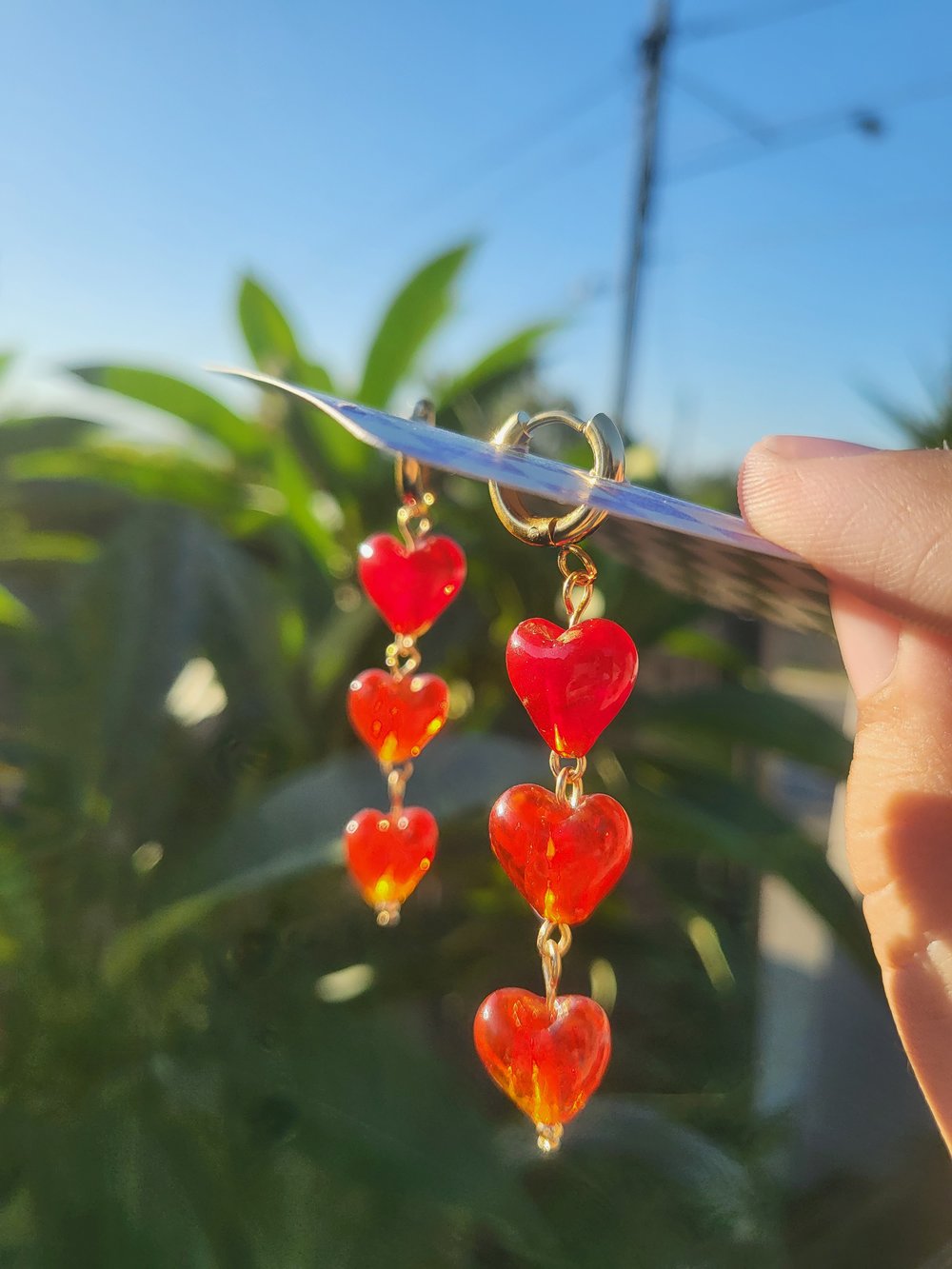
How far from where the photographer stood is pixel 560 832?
295 mm

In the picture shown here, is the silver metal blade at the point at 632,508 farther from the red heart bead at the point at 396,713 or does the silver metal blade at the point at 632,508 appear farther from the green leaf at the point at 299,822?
the green leaf at the point at 299,822

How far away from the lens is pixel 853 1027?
1.02 meters

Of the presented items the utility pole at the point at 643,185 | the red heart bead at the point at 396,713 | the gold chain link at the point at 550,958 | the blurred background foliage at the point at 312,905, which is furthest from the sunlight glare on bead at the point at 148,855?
the utility pole at the point at 643,185

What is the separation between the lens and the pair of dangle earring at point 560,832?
0.29 meters

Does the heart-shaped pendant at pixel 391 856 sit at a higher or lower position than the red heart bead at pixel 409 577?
lower

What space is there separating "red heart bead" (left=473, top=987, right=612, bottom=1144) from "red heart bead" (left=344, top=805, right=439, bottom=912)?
0.31 feet

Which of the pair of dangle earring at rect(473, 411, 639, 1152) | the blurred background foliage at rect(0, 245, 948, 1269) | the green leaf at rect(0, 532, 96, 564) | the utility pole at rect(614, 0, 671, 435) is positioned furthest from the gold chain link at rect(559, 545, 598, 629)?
the utility pole at rect(614, 0, 671, 435)

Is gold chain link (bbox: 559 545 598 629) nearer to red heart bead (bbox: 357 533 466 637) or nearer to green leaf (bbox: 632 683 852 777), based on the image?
red heart bead (bbox: 357 533 466 637)

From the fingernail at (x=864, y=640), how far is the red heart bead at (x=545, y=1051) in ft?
0.47

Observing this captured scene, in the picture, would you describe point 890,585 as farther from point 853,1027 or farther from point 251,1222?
point 853,1027

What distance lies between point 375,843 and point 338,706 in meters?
0.53

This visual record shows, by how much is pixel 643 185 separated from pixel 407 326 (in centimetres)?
185

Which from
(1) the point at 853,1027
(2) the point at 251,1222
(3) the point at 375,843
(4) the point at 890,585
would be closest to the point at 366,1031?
(2) the point at 251,1222

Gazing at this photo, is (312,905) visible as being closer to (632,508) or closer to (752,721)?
(752,721)
